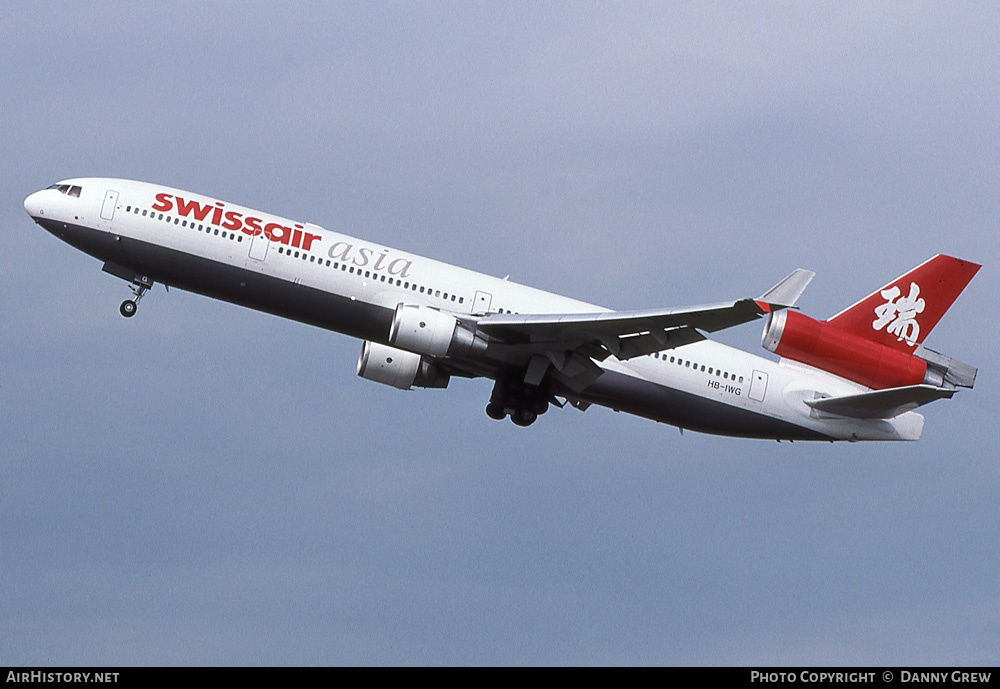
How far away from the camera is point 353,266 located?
43250mm

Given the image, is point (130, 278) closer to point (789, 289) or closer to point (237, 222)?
point (237, 222)

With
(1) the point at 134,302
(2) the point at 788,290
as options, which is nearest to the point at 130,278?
(1) the point at 134,302

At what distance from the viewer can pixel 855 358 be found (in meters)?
46.9

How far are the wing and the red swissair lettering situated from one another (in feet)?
21.3

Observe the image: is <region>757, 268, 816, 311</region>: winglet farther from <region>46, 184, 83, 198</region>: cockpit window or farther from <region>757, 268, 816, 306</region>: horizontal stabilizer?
<region>46, 184, 83, 198</region>: cockpit window

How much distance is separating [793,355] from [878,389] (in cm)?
374

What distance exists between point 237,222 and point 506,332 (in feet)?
31.3

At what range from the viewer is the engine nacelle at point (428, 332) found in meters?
41.5

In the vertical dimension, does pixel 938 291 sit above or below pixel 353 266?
above

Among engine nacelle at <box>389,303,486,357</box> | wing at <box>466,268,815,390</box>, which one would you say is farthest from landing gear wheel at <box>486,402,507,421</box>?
engine nacelle at <box>389,303,486,357</box>

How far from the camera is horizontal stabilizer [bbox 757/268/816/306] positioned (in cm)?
3647

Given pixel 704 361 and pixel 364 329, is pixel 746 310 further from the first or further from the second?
pixel 364 329
